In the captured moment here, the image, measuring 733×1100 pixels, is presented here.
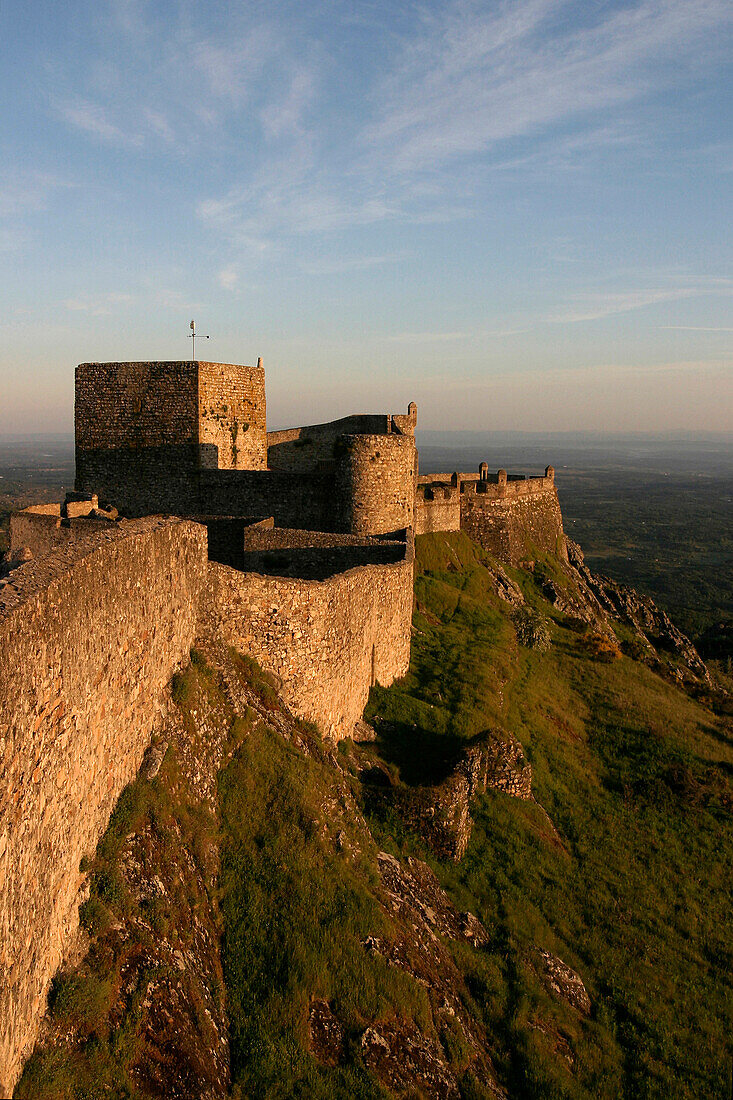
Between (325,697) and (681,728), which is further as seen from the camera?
(681,728)

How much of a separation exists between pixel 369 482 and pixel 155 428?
348 inches

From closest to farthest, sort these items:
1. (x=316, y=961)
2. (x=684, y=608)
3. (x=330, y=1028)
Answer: (x=330, y=1028) < (x=316, y=961) < (x=684, y=608)

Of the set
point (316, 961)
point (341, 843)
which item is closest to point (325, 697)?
point (341, 843)

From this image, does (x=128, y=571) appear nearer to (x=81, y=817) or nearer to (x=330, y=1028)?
(x=81, y=817)

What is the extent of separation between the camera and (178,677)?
9992 mm

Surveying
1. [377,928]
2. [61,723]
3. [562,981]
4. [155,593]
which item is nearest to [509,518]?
[562,981]

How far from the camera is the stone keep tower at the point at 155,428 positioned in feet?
85.2

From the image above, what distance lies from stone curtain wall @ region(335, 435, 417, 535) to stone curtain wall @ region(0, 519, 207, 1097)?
15.1 meters

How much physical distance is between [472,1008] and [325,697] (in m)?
5.74

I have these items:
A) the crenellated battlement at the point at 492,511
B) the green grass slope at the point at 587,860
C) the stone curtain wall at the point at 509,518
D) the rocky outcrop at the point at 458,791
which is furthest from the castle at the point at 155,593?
the stone curtain wall at the point at 509,518

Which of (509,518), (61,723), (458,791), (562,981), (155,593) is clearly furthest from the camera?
(509,518)

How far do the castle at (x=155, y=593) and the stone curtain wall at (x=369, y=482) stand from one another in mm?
56

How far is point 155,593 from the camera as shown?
918 centimetres

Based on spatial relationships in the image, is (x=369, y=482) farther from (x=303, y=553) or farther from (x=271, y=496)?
(x=303, y=553)
